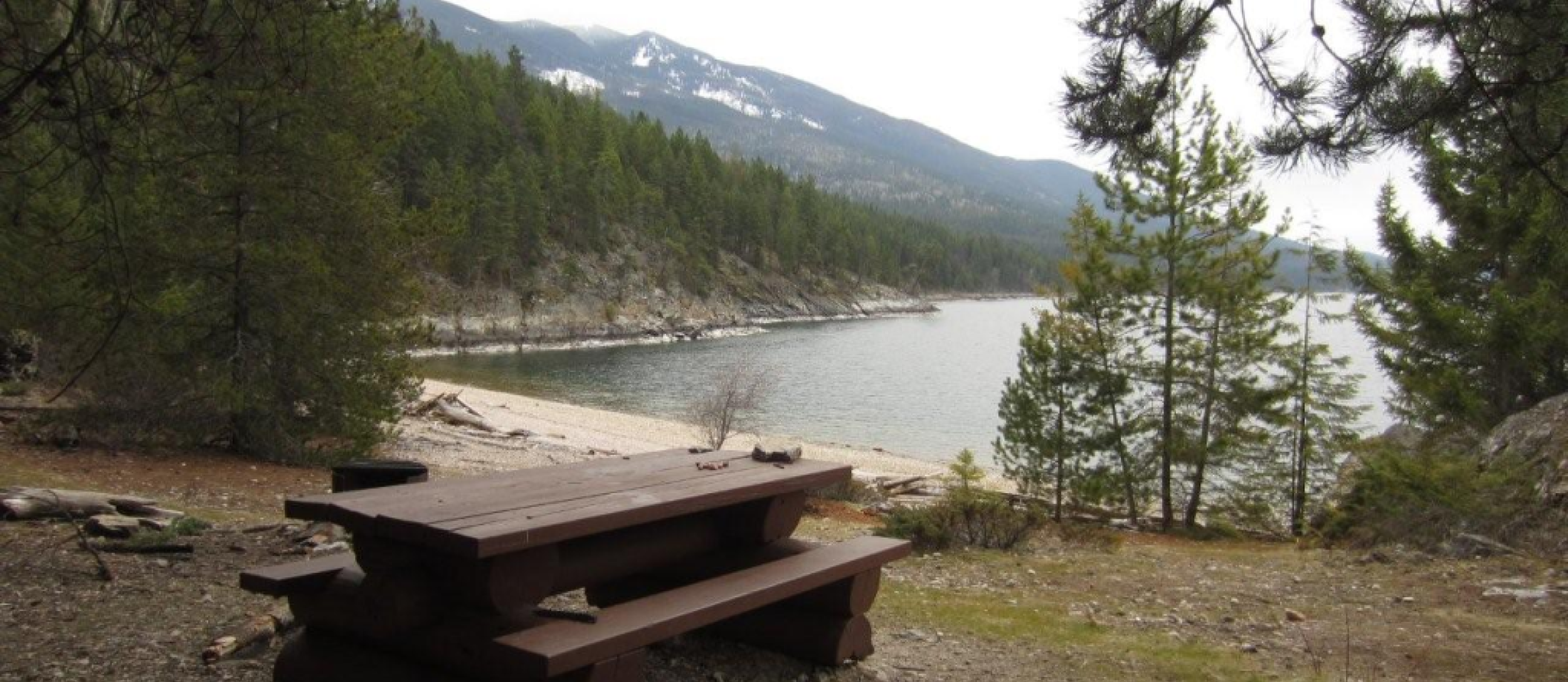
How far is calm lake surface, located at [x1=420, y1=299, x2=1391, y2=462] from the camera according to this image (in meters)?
34.2

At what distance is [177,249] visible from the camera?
1265cm

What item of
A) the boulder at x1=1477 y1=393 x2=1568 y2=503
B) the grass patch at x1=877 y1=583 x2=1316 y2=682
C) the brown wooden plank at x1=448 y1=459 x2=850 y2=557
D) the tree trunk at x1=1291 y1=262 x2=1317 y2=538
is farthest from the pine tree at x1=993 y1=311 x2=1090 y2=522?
the brown wooden plank at x1=448 y1=459 x2=850 y2=557

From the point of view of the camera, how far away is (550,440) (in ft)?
76.5

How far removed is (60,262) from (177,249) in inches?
49.7

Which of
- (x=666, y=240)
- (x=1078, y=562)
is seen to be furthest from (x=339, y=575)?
(x=666, y=240)

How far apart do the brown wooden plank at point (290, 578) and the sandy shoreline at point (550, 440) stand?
1101cm

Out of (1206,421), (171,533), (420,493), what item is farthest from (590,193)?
(420,493)

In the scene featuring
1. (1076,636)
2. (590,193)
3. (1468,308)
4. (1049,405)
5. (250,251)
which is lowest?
(1076,636)

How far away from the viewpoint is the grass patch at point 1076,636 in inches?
230

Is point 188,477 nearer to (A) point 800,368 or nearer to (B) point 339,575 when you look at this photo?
(B) point 339,575

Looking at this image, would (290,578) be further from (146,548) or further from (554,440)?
(554,440)

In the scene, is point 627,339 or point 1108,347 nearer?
point 1108,347

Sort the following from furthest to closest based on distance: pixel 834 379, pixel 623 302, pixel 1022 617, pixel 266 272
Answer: pixel 623 302 < pixel 834 379 < pixel 266 272 < pixel 1022 617

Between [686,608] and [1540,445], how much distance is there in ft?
37.2
